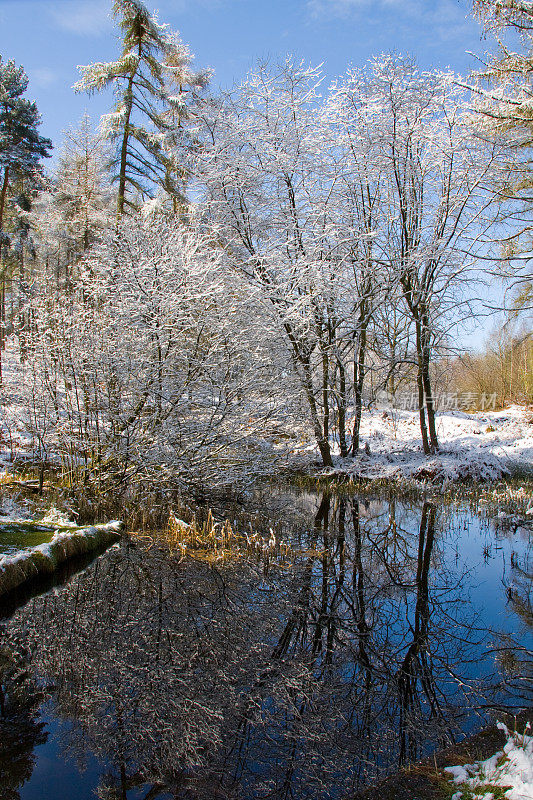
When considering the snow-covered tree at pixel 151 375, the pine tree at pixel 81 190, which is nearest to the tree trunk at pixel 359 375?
the snow-covered tree at pixel 151 375

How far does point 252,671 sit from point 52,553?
3252 mm

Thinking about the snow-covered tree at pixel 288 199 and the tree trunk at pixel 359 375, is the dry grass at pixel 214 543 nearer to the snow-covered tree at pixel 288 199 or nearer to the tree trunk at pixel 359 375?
the snow-covered tree at pixel 288 199

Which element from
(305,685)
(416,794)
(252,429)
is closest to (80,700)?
(305,685)

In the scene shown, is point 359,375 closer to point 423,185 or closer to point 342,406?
point 342,406

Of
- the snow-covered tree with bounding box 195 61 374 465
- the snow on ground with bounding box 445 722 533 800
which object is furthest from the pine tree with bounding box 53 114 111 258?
the snow on ground with bounding box 445 722 533 800

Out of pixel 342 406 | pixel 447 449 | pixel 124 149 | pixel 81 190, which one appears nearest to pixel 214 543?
pixel 342 406

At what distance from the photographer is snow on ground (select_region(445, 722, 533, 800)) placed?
7.06 ft

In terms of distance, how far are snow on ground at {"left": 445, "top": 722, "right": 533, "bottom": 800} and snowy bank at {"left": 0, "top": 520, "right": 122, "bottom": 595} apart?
460 centimetres

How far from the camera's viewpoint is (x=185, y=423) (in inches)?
352

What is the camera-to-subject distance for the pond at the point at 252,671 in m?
2.94

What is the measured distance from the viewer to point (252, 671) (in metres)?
3.90

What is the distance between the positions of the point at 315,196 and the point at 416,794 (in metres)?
12.4

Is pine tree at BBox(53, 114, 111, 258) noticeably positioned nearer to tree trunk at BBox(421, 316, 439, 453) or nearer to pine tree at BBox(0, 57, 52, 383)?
pine tree at BBox(0, 57, 52, 383)

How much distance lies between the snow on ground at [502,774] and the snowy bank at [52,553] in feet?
15.1
